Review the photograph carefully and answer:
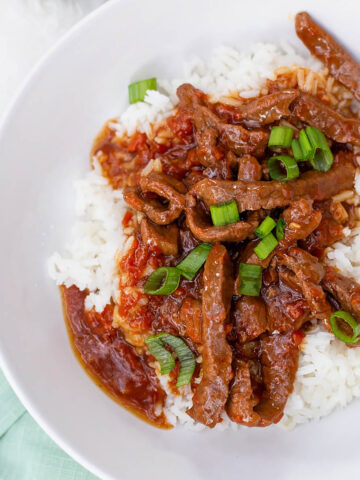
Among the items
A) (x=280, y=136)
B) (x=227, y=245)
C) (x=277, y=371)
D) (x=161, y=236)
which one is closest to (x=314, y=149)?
(x=280, y=136)

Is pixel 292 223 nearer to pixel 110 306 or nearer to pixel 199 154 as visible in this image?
pixel 199 154

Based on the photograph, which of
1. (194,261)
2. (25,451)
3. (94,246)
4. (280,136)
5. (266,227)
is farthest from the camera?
(25,451)

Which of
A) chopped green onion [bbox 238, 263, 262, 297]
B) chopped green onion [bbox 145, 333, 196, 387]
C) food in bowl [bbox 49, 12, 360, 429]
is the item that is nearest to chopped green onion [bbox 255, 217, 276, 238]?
food in bowl [bbox 49, 12, 360, 429]

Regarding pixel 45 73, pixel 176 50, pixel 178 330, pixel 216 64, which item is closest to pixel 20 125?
pixel 45 73

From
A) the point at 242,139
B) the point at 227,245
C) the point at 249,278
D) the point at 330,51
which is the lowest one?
the point at 249,278

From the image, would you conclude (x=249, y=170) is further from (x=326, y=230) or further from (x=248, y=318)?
(x=248, y=318)

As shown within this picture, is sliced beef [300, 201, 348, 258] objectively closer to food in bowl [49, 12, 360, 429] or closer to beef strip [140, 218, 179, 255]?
food in bowl [49, 12, 360, 429]
